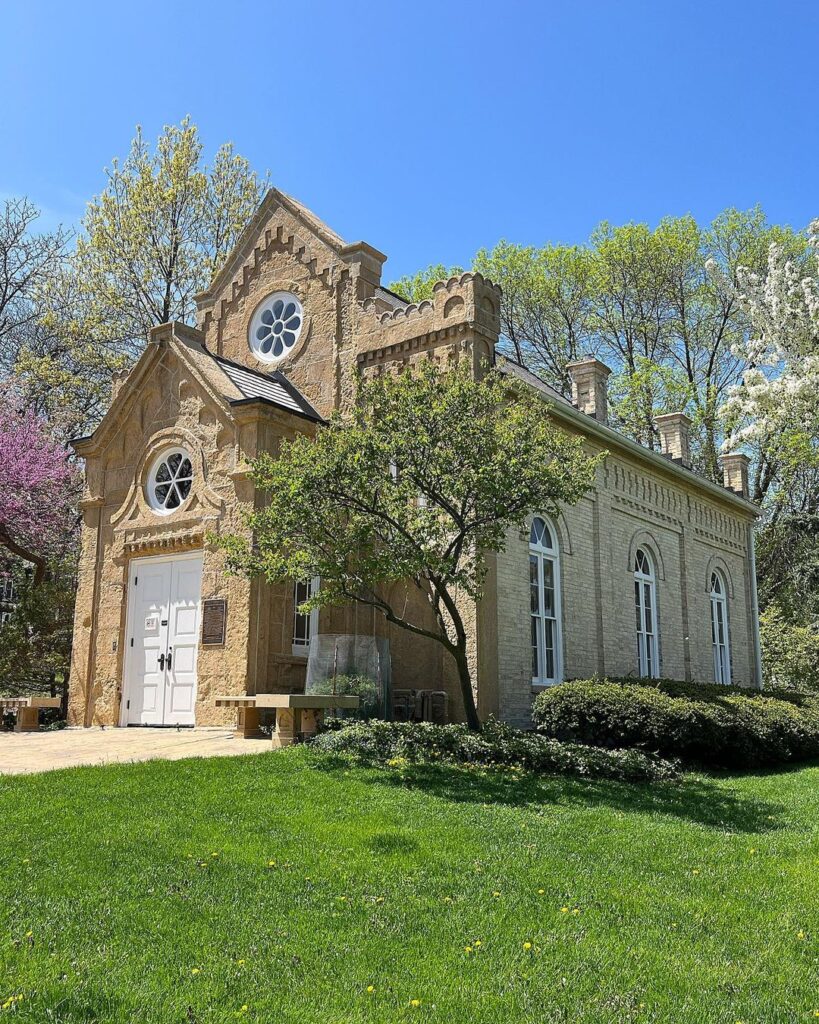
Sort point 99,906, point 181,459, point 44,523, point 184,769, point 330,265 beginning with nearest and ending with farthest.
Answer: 1. point 99,906
2. point 184,769
3. point 181,459
4. point 330,265
5. point 44,523

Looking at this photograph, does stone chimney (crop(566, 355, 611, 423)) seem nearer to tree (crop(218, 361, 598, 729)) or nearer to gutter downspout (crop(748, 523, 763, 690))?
gutter downspout (crop(748, 523, 763, 690))

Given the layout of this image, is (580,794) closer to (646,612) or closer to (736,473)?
(646,612)

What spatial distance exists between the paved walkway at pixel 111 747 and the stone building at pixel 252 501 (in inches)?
42.8

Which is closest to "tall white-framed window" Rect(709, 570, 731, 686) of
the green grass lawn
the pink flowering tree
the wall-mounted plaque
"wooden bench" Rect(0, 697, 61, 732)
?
the wall-mounted plaque

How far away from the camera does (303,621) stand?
14977 mm

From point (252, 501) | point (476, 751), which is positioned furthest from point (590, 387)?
point (476, 751)

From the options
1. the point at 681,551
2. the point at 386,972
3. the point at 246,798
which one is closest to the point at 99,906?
the point at 386,972

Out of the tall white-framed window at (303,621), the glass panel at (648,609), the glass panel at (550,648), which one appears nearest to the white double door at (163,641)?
the tall white-framed window at (303,621)

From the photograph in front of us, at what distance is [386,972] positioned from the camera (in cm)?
489

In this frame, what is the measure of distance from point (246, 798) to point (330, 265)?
454 inches

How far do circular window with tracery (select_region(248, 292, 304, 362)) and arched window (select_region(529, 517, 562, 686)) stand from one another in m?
5.90

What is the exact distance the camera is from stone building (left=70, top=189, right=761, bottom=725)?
47.2 feet

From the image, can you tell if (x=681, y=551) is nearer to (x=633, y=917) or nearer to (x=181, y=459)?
(x=181, y=459)

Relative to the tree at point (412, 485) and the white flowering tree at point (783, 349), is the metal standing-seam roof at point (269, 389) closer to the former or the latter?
the tree at point (412, 485)
